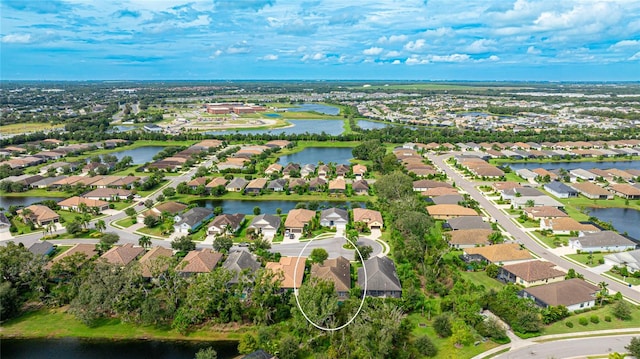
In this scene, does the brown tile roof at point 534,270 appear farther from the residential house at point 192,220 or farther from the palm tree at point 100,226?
the palm tree at point 100,226

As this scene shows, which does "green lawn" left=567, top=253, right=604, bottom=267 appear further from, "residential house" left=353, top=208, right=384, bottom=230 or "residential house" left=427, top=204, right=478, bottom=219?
"residential house" left=353, top=208, right=384, bottom=230

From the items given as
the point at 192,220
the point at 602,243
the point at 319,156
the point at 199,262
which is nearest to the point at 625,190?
the point at 602,243

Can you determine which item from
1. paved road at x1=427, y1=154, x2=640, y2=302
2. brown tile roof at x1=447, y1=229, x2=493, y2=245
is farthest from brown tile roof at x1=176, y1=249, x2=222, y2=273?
paved road at x1=427, y1=154, x2=640, y2=302

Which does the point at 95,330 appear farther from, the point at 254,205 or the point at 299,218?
the point at 254,205

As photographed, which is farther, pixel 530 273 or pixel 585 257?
pixel 585 257

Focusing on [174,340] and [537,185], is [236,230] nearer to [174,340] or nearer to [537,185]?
[174,340]

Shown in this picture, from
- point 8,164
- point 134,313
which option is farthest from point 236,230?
point 8,164

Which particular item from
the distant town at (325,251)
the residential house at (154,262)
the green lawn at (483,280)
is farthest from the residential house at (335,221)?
the residential house at (154,262)
